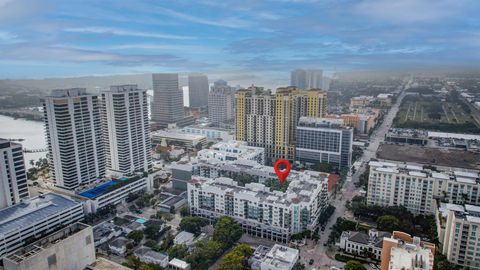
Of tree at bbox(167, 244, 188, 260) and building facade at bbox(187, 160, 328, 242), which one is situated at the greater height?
building facade at bbox(187, 160, 328, 242)

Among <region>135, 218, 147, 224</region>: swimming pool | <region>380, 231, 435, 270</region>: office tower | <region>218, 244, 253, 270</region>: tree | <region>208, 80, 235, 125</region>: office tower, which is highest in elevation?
<region>208, 80, 235, 125</region>: office tower

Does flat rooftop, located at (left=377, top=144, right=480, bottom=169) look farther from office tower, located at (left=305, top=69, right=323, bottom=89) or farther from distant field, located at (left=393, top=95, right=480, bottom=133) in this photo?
→ office tower, located at (left=305, top=69, right=323, bottom=89)

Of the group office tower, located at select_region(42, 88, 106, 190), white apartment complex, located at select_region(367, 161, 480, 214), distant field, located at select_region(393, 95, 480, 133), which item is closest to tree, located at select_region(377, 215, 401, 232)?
white apartment complex, located at select_region(367, 161, 480, 214)

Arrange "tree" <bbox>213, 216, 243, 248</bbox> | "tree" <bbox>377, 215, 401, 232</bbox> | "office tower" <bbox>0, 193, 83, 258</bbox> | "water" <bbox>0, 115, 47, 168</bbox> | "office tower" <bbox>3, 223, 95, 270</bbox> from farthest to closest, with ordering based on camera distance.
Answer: "water" <bbox>0, 115, 47, 168</bbox>, "tree" <bbox>377, 215, 401, 232</bbox>, "tree" <bbox>213, 216, 243, 248</bbox>, "office tower" <bbox>0, 193, 83, 258</bbox>, "office tower" <bbox>3, 223, 95, 270</bbox>

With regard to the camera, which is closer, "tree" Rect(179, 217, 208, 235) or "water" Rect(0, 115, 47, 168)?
"tree" Rect(179, 217, 208, 235)

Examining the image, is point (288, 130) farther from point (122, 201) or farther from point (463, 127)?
point (463, 127)

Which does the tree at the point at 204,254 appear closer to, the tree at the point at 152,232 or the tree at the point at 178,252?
the tree at the point at 178,252
